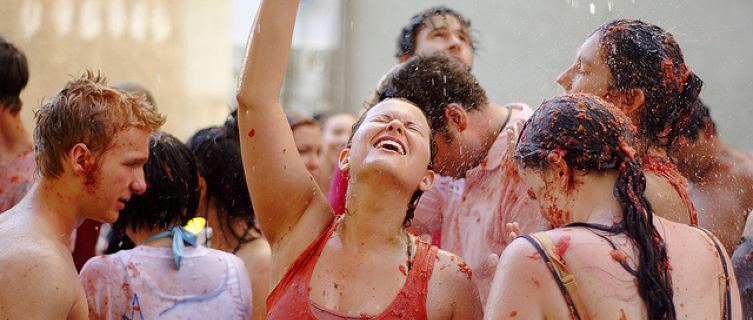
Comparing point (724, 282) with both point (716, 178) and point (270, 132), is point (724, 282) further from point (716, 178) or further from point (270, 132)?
point (716, 178)

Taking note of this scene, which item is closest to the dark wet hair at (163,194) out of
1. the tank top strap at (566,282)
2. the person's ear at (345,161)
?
the person's ear at (345,161)

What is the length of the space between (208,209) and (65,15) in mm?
4286

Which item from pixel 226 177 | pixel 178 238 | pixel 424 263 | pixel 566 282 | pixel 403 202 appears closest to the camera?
pixel 566 282

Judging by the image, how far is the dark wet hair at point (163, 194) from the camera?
→ 2.69m

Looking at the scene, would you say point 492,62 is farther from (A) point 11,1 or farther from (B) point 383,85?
(A) point 11,1

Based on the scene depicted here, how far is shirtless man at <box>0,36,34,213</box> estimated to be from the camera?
320cm

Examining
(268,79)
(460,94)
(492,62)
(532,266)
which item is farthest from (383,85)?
(492,62)

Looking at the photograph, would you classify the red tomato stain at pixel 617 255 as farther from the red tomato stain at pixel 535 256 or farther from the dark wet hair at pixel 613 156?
the red tomato stain at pixel 535 256

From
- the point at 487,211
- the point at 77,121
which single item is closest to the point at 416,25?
the point at 487,211

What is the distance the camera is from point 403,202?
7.56 feet

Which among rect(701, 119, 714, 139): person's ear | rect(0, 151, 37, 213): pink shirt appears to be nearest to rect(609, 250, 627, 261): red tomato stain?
rect(701, 119, 714, 139): person's ear

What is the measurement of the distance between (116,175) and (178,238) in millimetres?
527

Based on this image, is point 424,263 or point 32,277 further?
point 424,263

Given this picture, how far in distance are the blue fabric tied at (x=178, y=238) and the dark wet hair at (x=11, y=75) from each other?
1.25 metres
